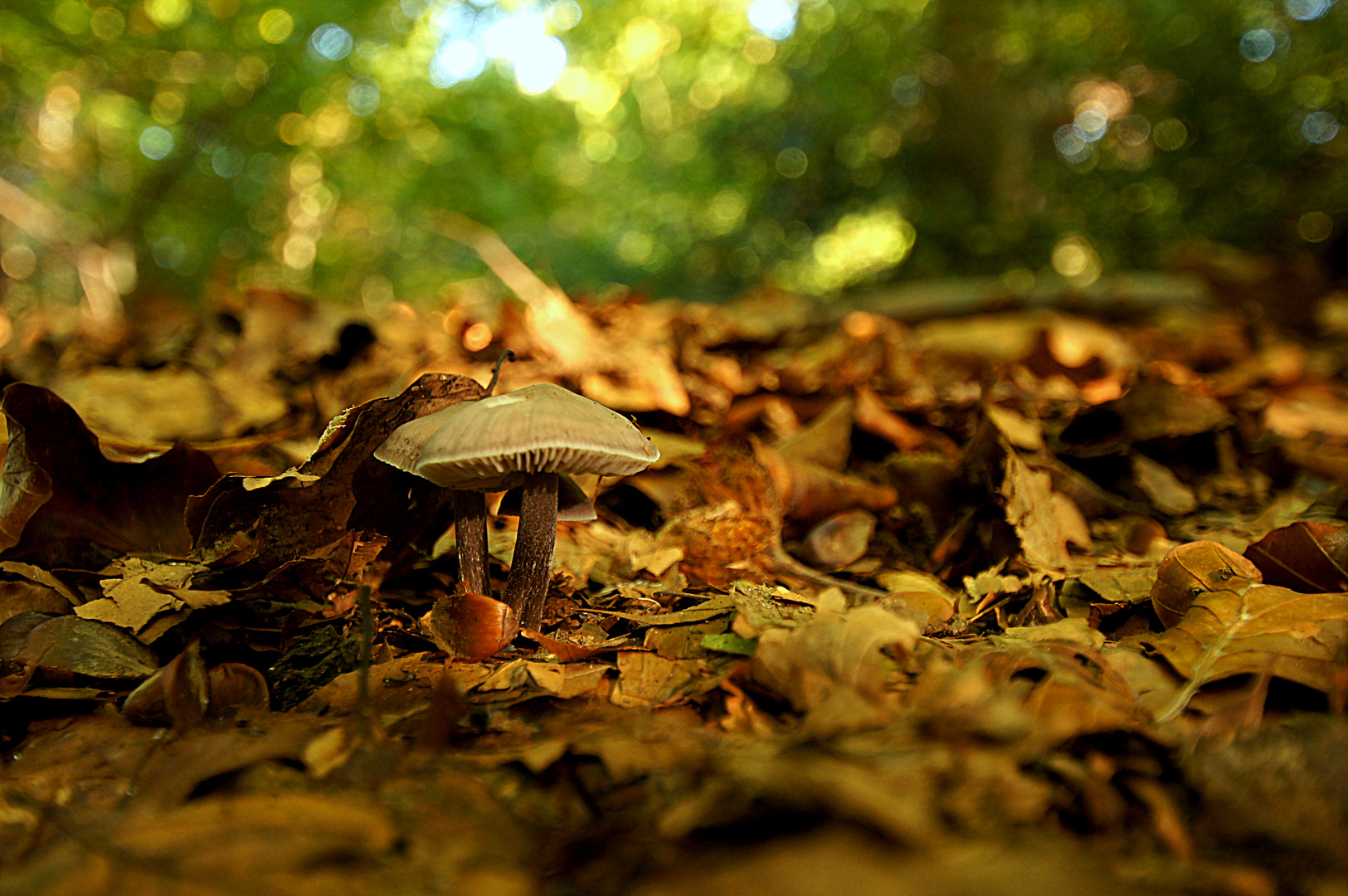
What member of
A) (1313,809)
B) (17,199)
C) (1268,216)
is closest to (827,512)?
(1313,809)

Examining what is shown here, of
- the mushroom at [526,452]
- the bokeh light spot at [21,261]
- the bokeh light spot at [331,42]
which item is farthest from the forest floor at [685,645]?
the bokeh light spot at [21,261]

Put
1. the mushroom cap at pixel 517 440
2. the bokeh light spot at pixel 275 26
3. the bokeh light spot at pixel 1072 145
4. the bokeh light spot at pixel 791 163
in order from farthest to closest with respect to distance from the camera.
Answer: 1. the bokeh light spot at pixel 791 163
2. the bokeh light spot at pixel 1072 145
3. the bokeh light spot at pixel 275 26
4. the mushroom cap at pixel 517 440

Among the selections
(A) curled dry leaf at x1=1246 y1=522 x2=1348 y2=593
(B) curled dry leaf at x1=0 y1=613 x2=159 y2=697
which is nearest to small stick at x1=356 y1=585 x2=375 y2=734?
(B) curled dry leaf at x1=0 y1=613 x2=159 y2=697

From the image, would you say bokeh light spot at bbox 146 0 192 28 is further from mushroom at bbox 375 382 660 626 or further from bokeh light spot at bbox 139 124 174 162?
mushroom at bbox 375 382 660 626

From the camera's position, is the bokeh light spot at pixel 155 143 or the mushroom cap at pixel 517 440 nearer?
the mushroom cap at pixel 517 440

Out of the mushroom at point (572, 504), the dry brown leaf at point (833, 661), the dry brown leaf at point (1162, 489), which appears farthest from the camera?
the dry brown leaf at point (1162, 489)

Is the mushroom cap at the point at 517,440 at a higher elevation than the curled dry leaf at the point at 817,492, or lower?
higher

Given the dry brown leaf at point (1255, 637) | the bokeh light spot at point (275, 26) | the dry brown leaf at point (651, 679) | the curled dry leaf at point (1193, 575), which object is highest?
the bokeh light spot at point (275, 26)

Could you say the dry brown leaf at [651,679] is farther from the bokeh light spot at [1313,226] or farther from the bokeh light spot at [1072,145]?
the bokeh light spot at [1072,145]
